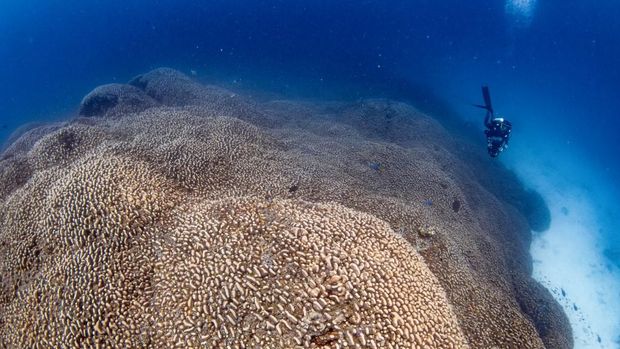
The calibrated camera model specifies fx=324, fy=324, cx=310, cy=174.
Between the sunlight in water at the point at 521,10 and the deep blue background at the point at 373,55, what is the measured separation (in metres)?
1.67

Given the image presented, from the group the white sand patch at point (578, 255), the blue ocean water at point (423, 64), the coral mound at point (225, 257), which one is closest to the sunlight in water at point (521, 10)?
the blue ocean water at point (423, 64)

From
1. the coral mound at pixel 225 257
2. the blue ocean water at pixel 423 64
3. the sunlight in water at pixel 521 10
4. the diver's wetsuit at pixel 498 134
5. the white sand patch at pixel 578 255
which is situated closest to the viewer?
the coral mound at pixel 225 257

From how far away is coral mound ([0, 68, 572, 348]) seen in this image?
3316 millimetres

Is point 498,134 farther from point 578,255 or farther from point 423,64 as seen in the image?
point 423,64

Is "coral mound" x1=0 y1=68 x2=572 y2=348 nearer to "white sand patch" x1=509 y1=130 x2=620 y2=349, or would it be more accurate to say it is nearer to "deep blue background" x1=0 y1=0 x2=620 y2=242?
"white sand patch" x1=509 y1=130 x2=620 y2=349

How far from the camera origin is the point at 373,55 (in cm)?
5194

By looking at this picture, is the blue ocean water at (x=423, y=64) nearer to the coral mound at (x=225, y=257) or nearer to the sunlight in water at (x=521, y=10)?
the sunlight in water at (x=521, y=10)

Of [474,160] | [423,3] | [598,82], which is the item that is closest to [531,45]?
[598,82]

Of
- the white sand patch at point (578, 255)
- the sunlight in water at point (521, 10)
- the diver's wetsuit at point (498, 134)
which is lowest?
the white sand patch at point (578, 255)

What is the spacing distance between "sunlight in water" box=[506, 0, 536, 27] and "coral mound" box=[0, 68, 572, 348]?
82611 millimetres

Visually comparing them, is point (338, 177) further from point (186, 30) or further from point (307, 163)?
point (186, 30)

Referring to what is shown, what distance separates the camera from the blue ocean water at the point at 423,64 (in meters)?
32.4

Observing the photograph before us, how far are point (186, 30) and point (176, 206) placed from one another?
64.6m

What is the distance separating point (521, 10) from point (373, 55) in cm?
4607
